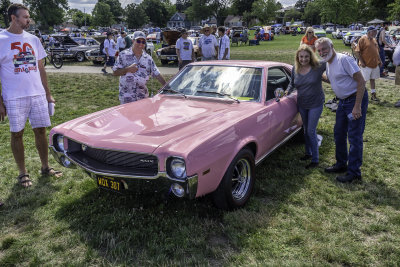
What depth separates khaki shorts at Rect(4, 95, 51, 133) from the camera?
12.3ft

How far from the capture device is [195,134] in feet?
9.73

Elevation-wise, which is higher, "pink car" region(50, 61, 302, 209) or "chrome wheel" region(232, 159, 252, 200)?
"pink car" region(50, 61, 302, 209)

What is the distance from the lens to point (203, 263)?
2.60 meters

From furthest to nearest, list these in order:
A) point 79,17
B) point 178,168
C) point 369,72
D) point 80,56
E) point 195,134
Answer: point 79,17, point 80,56, point 369,72, point 195,134, point 178,168

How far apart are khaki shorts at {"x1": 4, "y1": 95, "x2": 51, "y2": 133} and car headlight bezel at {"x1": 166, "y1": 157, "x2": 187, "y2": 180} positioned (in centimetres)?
216

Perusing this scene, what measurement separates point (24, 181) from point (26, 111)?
895 millimetres

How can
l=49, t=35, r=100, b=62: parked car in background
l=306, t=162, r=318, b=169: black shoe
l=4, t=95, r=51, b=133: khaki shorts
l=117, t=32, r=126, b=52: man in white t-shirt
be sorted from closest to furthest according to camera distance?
1. l=4, t=95, r=51, b=133: khaki shorts
2. l=306, t=162, r=318, b=169: black shoe
3. l=117, t=32, r=126, b=52: man in white t-shirt
4. l=49, t=35, r=100, b=62: parked car in background

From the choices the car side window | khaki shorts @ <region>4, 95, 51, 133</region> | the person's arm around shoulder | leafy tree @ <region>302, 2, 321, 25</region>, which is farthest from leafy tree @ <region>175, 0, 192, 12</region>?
the person's arm around shoulder

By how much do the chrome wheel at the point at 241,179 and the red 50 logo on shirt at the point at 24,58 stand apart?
2.64 m

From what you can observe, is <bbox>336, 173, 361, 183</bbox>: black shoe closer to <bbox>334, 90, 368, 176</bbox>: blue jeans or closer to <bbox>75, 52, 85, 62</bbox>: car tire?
<bbox>334, 90, 368, 176</bbox>: blue jeans

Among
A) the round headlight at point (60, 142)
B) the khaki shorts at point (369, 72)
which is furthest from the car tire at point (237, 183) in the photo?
the khaki shorts at point (369, 72)

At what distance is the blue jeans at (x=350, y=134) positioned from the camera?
3.96 m

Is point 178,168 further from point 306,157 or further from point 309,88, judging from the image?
point 306,157

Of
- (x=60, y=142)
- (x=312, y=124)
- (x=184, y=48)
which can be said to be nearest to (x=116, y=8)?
(x=184, y=48)
